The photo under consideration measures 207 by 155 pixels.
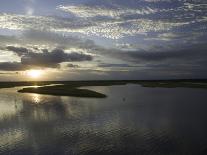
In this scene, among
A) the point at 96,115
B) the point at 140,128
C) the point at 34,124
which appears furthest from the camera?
the point at 96,115

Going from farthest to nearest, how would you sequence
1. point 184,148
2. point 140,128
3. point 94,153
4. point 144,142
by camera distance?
point 140,128, point 144,142, point 184,148, point 94,153

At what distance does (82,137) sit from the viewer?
3534 cm

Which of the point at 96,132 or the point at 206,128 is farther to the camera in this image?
the point at 206,128

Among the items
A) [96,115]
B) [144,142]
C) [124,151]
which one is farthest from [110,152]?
[96,115]

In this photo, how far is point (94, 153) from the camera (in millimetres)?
29172

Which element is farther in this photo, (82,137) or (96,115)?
(96,115)

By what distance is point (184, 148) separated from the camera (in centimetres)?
3114

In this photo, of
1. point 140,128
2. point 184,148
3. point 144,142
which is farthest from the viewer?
point 140,128

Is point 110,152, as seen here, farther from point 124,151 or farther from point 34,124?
point 34,124

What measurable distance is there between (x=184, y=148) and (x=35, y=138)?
16521 mm

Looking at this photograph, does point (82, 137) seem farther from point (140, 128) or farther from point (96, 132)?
point (140, 128)

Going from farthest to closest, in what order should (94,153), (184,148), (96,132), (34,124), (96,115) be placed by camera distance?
(96,115), (34,124), (96,132), (184,148), (94,153)

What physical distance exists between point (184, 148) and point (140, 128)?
10206mm

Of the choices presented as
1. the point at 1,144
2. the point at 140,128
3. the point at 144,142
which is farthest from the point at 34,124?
the point at 144,142
